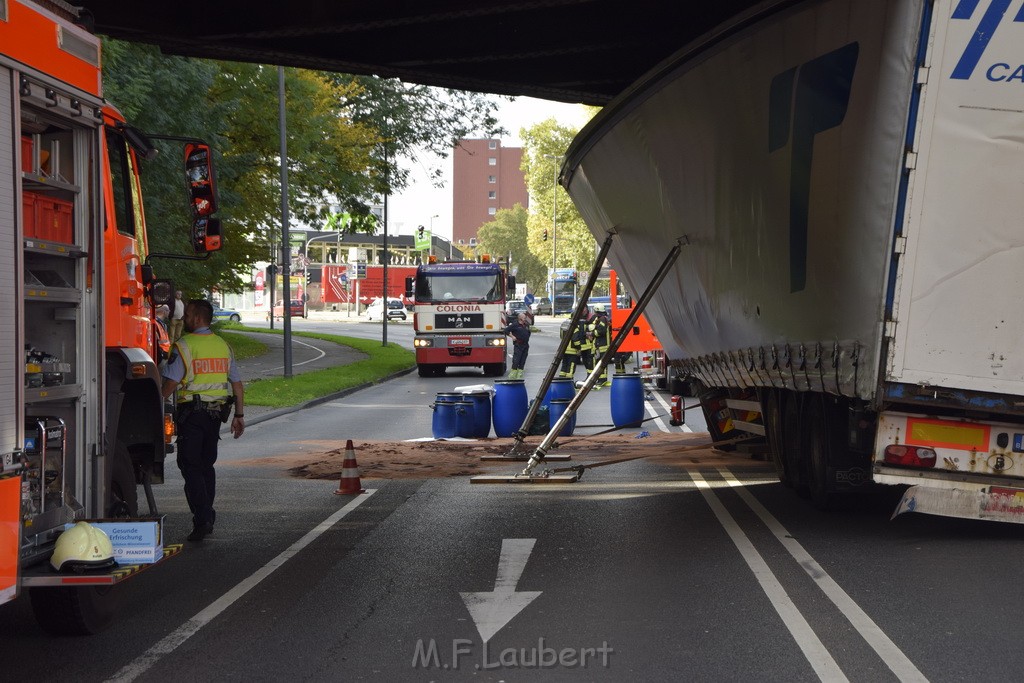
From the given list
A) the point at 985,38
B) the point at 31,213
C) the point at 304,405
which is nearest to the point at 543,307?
the point at 304,405

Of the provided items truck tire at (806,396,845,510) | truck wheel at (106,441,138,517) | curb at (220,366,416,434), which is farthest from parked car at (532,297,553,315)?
truck wheel at (106,441,138,517)

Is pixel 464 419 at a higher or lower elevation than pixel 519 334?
lower

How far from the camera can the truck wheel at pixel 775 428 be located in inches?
412

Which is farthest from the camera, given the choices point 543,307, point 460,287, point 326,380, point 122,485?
point 543,307

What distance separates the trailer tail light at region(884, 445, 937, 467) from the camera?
7805mm

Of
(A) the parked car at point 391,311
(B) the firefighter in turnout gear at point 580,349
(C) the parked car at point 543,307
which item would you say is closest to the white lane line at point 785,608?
(B) the firefighter in turnout gear at point 580,349

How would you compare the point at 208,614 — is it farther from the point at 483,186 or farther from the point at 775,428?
the point at 483,186

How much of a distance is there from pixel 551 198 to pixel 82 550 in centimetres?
8445

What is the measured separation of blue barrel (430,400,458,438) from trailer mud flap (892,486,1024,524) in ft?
29.1

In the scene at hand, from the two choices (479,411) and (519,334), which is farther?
(519,334)

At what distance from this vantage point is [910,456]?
7.82 metres

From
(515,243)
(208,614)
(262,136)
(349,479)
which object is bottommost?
(208,614)

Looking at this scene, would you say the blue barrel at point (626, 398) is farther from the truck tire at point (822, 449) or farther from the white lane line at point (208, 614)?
the white lane line at point (208, 614)

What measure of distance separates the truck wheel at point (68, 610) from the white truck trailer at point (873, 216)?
14.6ft
